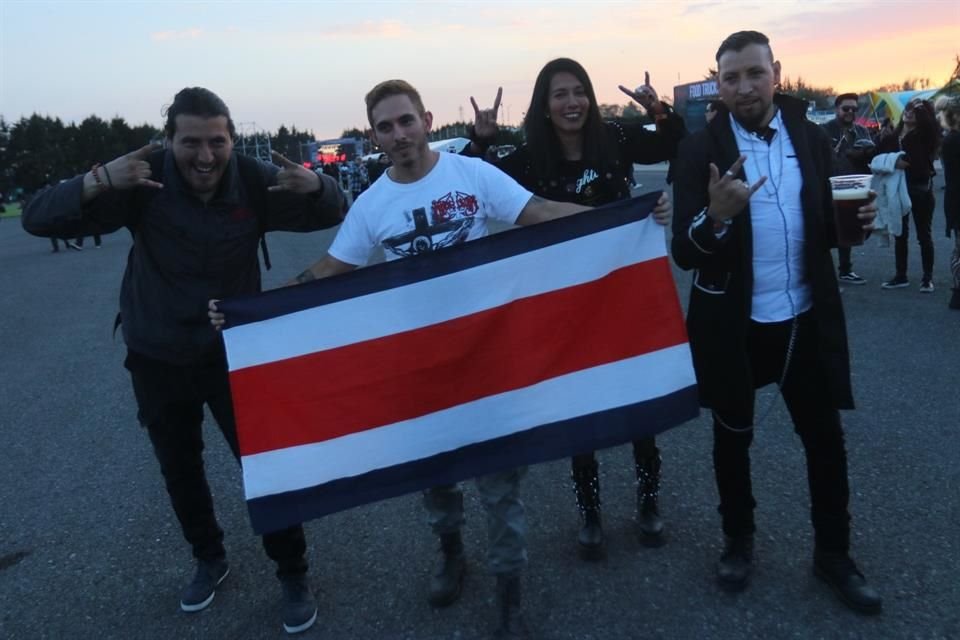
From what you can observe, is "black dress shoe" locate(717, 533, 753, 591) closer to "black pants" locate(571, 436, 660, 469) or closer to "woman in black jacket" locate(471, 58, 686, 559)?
"woman in black jacket" locate(471, 58, 686, 559)

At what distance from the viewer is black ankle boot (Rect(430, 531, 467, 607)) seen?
3.09m

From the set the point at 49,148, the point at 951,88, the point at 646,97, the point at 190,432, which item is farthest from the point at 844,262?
the point at 49,148

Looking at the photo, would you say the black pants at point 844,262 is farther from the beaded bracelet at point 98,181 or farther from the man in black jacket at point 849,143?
the beaded bracelet at point 98,181

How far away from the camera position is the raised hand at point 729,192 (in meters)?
2.57

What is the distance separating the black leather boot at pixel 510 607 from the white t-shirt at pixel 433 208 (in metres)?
1.27

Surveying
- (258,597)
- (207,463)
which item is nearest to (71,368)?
(207,463)

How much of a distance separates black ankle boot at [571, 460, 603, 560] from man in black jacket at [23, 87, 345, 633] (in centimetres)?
117

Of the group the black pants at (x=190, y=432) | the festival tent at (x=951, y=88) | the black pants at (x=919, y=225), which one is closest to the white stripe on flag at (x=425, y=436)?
the black pants at (x=190, y=432)

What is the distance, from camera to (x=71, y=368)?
7379 millimetres

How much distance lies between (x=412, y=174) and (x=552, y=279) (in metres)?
0.66

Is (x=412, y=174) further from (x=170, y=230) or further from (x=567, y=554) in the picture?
(x=567, y=554)

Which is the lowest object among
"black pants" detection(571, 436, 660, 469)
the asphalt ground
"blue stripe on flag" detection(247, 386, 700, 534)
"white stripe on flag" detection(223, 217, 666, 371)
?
the asphalt ground

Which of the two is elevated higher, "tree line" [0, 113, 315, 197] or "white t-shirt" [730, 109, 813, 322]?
"tree line" [0, 113, 315, 197]

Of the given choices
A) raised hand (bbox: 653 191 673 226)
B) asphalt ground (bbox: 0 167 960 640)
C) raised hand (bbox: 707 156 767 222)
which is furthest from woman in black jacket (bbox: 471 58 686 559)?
raised hand (bbox: 707 156 767 222)
